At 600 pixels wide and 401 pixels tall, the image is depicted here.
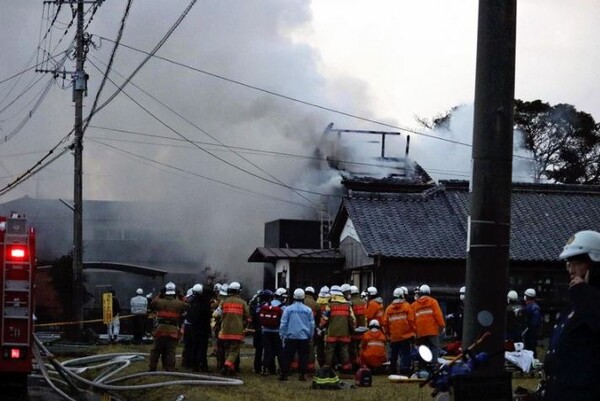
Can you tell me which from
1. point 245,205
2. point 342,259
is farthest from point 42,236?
point 342,259

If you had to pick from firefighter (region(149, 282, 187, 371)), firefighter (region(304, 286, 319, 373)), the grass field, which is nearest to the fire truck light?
the grass field

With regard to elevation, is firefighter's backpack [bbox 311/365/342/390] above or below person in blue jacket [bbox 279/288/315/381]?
below

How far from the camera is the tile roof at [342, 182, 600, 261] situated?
36156mm

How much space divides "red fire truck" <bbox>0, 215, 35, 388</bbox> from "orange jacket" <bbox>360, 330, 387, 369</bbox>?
730cm

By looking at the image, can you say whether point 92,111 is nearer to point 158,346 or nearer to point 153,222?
point 158,346

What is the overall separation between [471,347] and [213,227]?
51184mm

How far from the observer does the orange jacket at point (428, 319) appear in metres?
19.8

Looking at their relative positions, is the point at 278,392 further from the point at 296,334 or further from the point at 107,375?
the point at 107,375

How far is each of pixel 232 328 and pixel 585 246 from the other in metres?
14.6

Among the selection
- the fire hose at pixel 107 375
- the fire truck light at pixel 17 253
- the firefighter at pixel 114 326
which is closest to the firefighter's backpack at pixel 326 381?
the fire hose at pixel 107 375

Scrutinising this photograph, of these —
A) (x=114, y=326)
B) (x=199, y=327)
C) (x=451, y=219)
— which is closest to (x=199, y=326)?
(x=199, y=327)

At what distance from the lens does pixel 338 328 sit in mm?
20203

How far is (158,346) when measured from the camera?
19.1 meters

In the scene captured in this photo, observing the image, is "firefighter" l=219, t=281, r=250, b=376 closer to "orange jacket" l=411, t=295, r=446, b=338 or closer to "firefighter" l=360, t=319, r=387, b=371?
"firefighter" l=360, t=319, r=387, b=371
